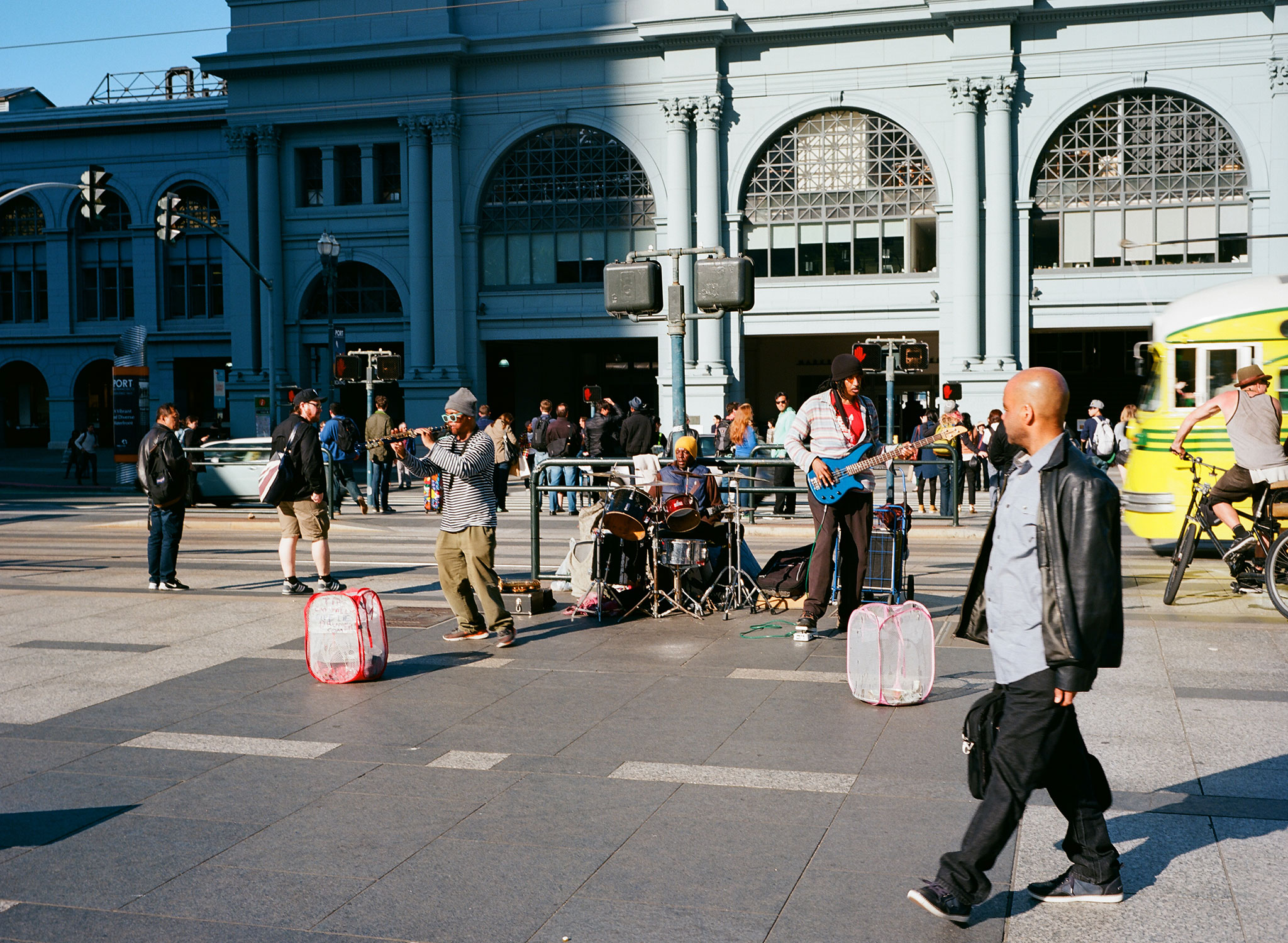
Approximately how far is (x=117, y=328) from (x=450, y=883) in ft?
164

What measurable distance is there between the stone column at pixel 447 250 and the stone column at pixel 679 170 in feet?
22.7

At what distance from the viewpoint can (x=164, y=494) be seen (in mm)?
12188

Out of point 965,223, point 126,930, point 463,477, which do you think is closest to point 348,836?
point 126,930

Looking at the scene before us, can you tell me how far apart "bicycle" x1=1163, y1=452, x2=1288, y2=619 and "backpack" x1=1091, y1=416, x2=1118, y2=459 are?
1549cm

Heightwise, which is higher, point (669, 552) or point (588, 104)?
point (588, 104)

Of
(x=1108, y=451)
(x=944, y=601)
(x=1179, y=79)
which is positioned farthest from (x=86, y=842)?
(x=1179, y=79)

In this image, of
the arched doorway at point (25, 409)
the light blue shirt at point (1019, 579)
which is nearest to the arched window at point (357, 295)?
the arched doorway at point (25, 409)

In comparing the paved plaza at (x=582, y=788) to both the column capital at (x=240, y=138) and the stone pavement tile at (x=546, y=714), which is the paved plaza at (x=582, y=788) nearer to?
the stone pavement tile at (x=546, y=714)

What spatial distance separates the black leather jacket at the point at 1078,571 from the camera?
4.09m

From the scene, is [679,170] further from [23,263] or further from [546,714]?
[546,714]

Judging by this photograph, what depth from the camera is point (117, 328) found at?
164 feet

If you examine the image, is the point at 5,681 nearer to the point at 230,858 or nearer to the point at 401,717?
the point at 401,717

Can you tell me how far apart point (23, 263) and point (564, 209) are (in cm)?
2456

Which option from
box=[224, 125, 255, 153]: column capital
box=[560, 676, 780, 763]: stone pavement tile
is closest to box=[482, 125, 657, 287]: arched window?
box=[224, 125, 255, 153]: column capital
